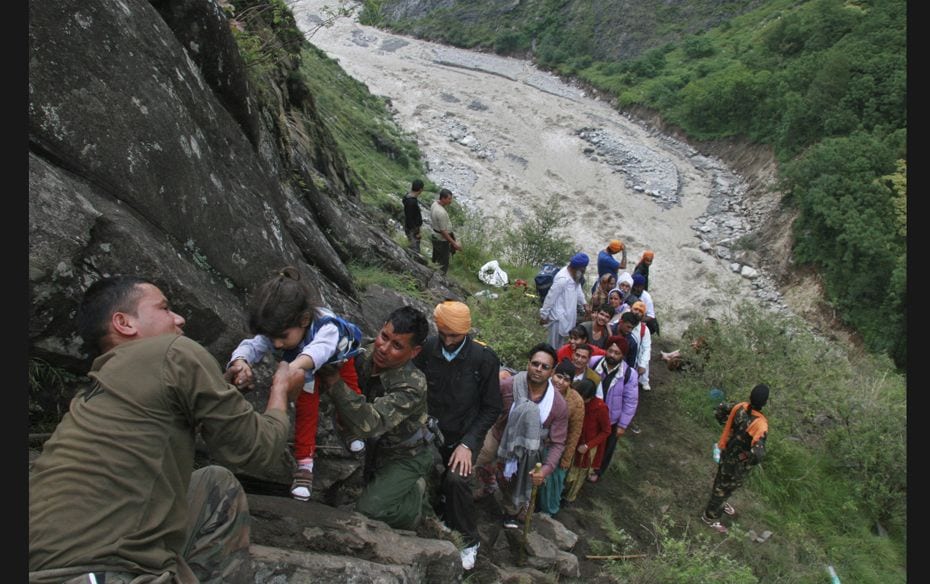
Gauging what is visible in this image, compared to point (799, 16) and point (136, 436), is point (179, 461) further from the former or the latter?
point (799, 16)

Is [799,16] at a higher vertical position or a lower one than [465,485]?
higher

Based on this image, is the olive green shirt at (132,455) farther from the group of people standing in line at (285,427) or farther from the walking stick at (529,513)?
the walking stick at (529,513)

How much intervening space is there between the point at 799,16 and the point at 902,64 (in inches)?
341

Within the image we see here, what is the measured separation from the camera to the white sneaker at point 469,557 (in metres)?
4.27

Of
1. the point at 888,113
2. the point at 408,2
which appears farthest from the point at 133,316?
the point at 408,2

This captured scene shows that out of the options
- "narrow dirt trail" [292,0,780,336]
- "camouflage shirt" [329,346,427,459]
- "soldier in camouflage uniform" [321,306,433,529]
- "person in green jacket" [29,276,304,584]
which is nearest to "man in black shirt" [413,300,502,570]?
"soldier in camouflage uniform" [321,306,433,529]

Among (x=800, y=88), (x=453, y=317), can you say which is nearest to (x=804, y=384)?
(x=453, y=317)

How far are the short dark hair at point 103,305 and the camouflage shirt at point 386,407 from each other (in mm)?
1128

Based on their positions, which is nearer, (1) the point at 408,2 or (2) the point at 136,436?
(2) the point at 136,436

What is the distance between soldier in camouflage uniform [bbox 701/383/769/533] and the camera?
587 cm

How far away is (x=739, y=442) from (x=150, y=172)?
18.4 ft

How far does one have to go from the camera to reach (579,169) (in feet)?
84.2

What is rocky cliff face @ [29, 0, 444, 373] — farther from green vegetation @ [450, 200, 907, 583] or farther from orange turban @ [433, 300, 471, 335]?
green vegetation @ [450, 200, 907, 583]

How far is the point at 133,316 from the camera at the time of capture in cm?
245
